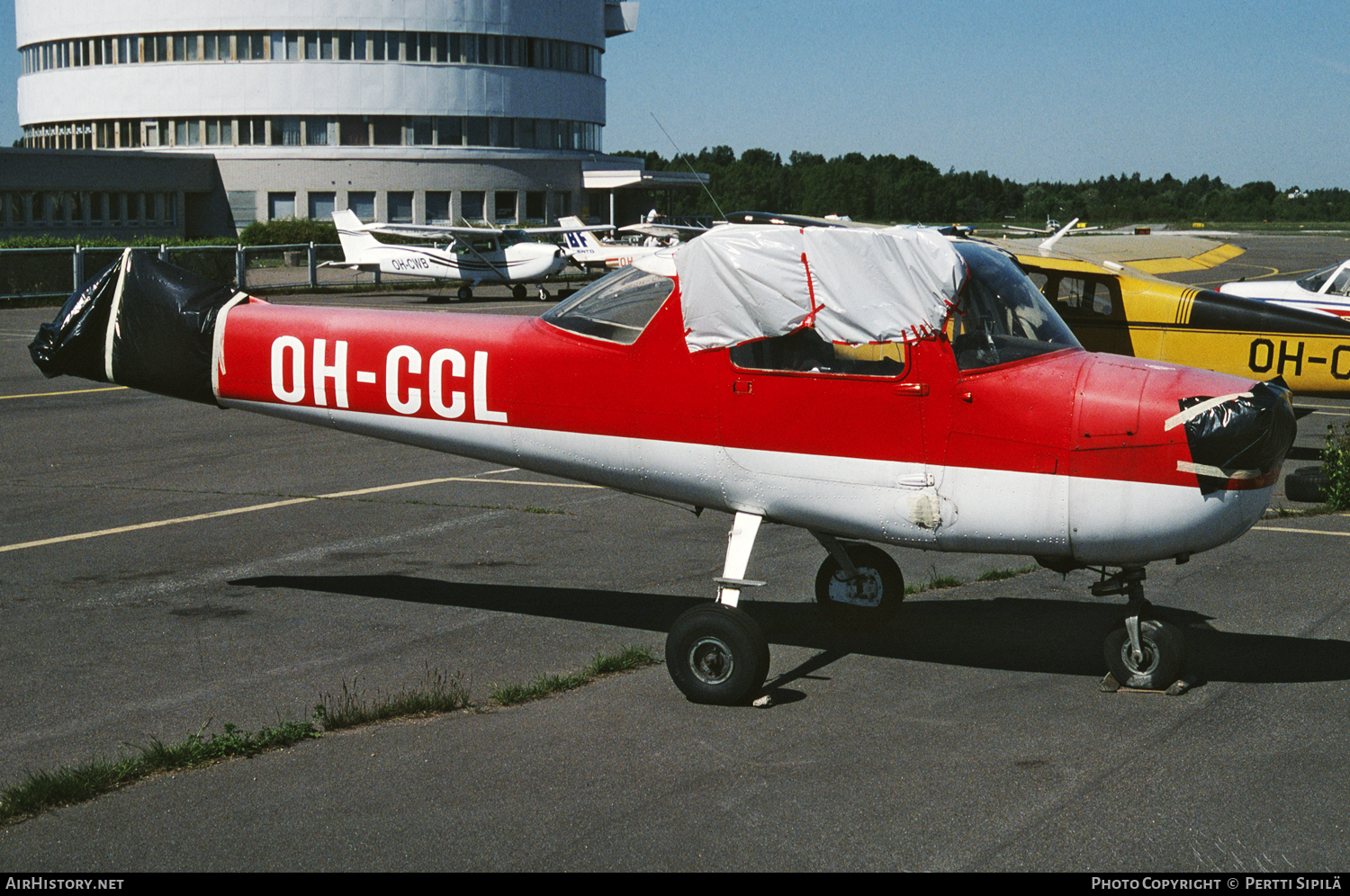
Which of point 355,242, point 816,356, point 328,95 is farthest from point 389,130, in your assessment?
point 816,356

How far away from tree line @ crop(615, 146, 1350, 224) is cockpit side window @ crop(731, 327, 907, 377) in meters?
89.2

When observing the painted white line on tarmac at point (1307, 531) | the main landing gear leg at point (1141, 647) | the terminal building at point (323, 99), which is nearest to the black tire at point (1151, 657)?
the main landing gear leg at point (1141, 647)

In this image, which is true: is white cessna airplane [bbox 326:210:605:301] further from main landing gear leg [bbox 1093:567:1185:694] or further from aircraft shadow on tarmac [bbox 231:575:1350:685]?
main landing gear leg [bbox 1093:567:1185:694]

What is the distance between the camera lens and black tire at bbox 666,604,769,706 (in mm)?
6570

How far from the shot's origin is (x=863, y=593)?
26.3 ft

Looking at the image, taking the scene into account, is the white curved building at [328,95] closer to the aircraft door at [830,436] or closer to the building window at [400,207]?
the building window at [400,207]

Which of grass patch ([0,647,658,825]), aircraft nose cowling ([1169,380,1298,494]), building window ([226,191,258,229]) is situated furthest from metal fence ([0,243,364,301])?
aircraft nose cowling ([1169,380,1298,494])

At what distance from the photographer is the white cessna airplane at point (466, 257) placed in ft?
143

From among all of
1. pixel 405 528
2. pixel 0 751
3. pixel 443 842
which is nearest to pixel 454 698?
pixel 443 842

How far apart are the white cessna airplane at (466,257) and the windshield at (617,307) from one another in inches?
1432

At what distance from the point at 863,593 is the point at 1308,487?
6.54 m

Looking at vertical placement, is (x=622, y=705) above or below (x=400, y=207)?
below

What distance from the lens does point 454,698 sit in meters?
6.55

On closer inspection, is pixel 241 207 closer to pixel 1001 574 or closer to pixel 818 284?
pixel 1001 574
